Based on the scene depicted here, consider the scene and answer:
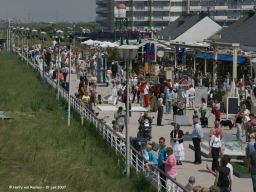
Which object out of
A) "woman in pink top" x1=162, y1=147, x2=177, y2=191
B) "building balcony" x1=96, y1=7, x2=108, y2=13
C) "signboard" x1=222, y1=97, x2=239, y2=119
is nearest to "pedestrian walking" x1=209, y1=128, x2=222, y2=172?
"woman in pink top" x1=162, y1=147, x2=177, y2=191

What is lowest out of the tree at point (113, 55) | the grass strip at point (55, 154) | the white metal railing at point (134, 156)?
the grass strip at point (55, 154)

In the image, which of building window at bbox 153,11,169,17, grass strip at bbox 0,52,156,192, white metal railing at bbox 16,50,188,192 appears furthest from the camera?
building window at bbox 153,11,169,17

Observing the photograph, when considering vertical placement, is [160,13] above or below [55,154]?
above

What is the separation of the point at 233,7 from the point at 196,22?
112 feet

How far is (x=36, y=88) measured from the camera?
40.9 meters

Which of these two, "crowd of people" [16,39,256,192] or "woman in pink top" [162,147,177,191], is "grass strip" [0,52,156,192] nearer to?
"woman in pink top" [162,147,177,191]

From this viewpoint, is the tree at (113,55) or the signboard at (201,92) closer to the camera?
the signboard at (201,92)

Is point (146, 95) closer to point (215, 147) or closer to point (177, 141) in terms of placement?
point (177, 141)

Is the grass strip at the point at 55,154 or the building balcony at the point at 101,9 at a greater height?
the building balcony at the point at 101,9

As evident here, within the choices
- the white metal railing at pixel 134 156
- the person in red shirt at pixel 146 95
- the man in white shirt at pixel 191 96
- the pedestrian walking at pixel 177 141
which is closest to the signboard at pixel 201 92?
the man in white shirt at pixel 191 96

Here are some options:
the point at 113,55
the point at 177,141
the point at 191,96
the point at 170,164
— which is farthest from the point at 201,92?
the point at 113,55

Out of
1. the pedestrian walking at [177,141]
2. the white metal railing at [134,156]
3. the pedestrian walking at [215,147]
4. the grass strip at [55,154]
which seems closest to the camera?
the white metal railing at [134,156]

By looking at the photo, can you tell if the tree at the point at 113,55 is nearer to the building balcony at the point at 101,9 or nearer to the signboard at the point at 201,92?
the signboard at the point at 201,92

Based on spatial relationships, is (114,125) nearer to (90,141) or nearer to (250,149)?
(90,141)
